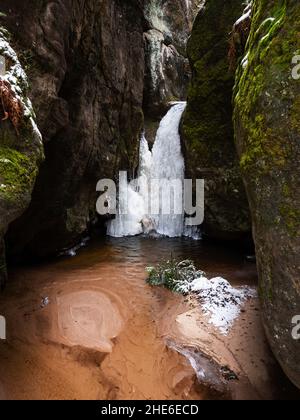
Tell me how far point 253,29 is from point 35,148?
12.3 feet

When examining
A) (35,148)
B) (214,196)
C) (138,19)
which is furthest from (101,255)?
(138,19)

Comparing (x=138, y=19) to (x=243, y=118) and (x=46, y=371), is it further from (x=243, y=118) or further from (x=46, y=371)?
→ (x=46, y=371)

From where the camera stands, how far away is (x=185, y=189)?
12648 millimetres

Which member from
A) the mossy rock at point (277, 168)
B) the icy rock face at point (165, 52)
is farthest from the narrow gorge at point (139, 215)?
the icy rock face at point (165, 52)

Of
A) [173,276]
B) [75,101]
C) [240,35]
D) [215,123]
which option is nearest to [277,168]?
[173,276]

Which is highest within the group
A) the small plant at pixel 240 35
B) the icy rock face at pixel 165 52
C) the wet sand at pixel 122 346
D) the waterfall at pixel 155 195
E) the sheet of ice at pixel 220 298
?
the icy rock face at pixel 165 52

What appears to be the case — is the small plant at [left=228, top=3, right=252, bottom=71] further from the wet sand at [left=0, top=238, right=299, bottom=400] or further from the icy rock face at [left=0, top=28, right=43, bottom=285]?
the wet sand at [left=0, top=238, right=299, bottom=400]

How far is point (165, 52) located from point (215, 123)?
1183 cm

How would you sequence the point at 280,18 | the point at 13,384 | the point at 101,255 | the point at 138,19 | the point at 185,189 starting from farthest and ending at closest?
1. the point at 138,19
2. the point at 185,189
3. the point at 101,255
4. the point at 13,384
5. the point at 280,18

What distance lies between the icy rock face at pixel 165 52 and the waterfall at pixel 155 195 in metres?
3.08

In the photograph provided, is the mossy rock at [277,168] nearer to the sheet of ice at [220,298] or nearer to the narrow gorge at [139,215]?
the narrow gorge at [139,215]

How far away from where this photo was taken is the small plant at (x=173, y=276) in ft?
22.2

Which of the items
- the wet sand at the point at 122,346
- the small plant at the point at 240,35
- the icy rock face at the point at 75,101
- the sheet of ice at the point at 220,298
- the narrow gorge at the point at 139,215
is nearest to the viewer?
the narrow gorge at the point at 139,215

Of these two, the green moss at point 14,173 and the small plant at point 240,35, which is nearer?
the green moss at point 14,173
